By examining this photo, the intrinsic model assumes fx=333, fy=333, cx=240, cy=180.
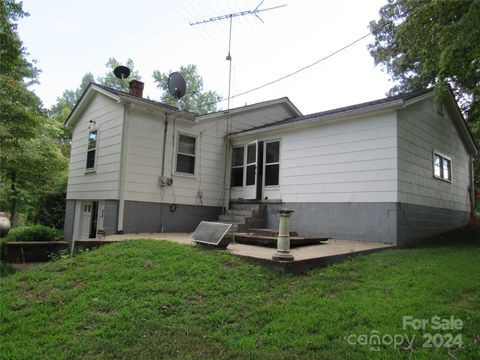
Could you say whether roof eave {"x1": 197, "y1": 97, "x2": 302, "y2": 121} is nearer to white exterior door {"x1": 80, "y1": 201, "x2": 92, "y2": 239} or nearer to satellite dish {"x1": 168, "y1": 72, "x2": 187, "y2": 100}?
satellite dish {"x1": 168, "y1": 72, "x2": 187, "y2": 100}

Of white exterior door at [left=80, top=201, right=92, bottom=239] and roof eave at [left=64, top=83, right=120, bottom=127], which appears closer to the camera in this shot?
roof eave at [left=64, top=83, right=120, bottom=127]

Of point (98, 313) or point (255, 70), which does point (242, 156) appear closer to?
point (255, 70)

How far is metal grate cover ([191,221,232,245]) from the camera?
6.41 metres

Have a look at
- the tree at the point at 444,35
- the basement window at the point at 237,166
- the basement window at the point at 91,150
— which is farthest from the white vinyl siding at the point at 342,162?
the basement window at the point at 91,150

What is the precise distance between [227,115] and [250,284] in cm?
813

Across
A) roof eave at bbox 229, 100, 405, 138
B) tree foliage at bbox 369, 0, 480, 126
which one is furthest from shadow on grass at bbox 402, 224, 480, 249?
tree foliage at bbox 369, 0, 480, 126

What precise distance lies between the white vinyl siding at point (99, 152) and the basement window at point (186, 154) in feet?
6.17

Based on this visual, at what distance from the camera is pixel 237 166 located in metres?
11.8

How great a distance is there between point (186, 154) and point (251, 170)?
2.21 m

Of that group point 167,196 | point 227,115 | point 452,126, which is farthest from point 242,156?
point 452,126

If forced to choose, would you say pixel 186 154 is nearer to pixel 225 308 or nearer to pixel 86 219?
pixel 86 219

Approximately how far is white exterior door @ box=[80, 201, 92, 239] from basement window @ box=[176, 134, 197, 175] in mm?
3596

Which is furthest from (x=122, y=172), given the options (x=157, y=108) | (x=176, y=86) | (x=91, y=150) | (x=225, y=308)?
(x=225, y=308)

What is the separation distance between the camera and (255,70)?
A: 12.8m
